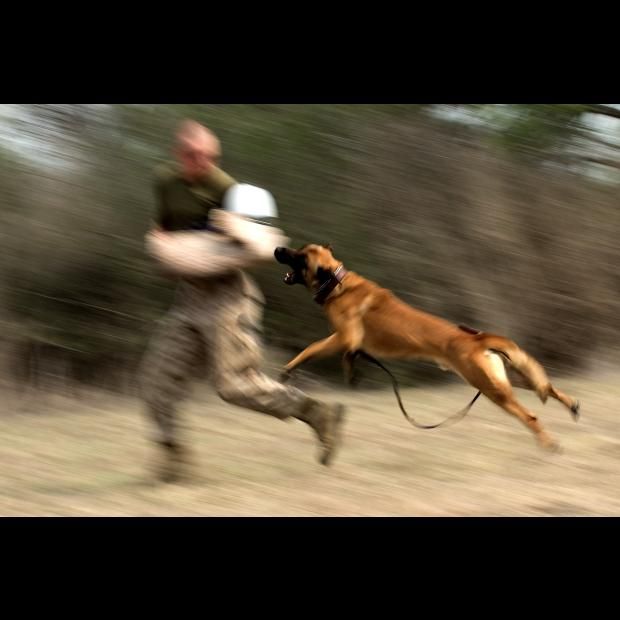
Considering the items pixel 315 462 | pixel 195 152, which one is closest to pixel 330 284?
pixel 315 462

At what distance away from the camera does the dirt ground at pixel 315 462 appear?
5121 millimetres

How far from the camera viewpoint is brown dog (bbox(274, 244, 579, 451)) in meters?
6.23

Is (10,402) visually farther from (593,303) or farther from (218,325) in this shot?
(593,303)

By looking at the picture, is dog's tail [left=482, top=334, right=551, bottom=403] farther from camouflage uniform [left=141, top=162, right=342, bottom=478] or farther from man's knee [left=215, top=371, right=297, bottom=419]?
man's knee [left=215, top=371, right=297, bottom=419]

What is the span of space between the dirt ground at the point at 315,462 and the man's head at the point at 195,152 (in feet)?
5.35

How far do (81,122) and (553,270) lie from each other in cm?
455

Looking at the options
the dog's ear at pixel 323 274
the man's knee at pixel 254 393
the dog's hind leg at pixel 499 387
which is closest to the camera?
the man's knee at pixel 254 393

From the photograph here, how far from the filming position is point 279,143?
28.5 feet

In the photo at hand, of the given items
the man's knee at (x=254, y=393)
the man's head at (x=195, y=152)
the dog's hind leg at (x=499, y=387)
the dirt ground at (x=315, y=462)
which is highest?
the man's head at (x=195, y=152)

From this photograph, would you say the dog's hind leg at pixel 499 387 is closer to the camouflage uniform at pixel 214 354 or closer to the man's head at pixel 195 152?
the camouflage uniform at pixel 214 354

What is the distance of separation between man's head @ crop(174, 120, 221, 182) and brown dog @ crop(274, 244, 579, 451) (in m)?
1.19

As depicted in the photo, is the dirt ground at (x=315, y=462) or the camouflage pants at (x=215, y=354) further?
the camouflage pants at (x=215, y=354)

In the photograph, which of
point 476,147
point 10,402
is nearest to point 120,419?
point 10,402

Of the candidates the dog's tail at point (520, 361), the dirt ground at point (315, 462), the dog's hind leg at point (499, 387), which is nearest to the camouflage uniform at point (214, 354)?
the dirt ground at point (315, 462)
